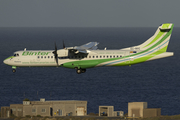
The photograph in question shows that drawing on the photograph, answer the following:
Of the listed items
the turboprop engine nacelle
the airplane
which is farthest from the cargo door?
the turboprop engine nacelle

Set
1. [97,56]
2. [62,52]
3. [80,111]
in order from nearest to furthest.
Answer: [62,52], [97,56], [80,111]

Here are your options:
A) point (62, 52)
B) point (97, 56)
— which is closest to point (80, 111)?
point (97, 56)

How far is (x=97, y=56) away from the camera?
315 feet

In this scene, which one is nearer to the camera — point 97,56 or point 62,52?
point 62,52

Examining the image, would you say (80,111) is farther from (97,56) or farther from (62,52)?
(62,52)

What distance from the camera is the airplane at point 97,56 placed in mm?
95312

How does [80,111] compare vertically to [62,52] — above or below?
below

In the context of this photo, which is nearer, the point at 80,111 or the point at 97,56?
the point at 97,56

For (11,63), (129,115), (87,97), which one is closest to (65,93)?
(87,97)

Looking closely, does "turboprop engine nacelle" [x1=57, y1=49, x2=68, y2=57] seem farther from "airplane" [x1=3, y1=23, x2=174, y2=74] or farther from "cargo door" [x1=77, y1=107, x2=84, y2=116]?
"cargo door" [x1=77, y1=107, x2=84, y2=116]

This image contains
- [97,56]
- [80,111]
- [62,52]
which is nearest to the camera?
[62,52]

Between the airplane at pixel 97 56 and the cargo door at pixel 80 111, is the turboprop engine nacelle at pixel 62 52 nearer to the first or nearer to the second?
the airplane at pixel 97 56

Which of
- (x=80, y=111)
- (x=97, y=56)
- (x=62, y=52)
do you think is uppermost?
(x=62, y=52)

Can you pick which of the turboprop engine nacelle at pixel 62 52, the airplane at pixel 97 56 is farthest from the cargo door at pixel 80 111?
the turboprop engine nacelle at pixel 62 52
